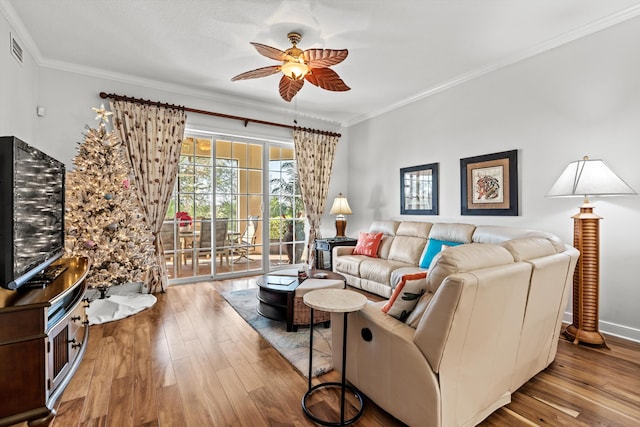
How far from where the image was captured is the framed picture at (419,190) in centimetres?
439

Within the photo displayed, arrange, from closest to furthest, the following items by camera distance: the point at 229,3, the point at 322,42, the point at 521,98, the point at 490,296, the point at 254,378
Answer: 1. the point at 490,296
2. the point at 254,378
3. the point at 229,3
4. the point at 322,42
5. the point at 521,98

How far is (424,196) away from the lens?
4.54m

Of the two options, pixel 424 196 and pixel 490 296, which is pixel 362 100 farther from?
pixel 490 296

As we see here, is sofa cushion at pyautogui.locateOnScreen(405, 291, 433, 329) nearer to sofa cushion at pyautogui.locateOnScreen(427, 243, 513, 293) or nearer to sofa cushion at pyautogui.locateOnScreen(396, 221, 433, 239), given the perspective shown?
sofa cushion at pyautogui.locateOnScreen(427, 243, 513, 293)

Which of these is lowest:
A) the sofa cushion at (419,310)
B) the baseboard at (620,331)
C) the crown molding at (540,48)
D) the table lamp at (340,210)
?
the baseboard at (620,331)

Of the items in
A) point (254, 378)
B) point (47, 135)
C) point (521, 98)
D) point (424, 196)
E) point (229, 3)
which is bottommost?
point (254, 378)

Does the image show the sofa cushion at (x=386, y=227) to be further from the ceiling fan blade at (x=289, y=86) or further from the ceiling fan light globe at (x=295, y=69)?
the ceiling fan light globe at (x=295, y=69)

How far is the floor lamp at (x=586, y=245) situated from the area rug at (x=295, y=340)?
2.18 meters

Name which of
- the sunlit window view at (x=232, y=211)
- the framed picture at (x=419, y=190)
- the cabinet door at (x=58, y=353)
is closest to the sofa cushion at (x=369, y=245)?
the framed picture at (x=419, y=190)

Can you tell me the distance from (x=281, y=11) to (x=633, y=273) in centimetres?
386

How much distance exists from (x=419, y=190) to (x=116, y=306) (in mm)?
4239

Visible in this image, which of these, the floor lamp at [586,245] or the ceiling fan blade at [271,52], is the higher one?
the ceiling fan blade at [271,52]

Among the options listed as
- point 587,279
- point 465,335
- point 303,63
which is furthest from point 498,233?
point 303,63

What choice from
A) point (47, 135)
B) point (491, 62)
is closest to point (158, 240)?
point (47, 135)
